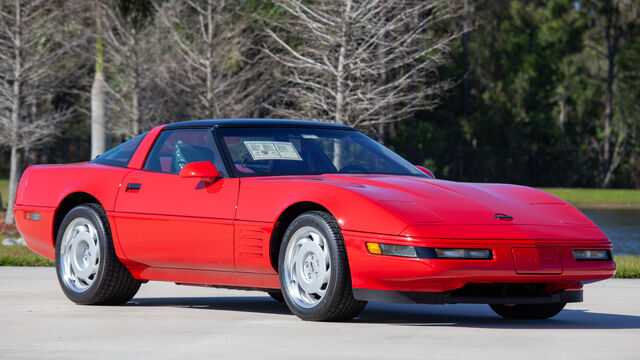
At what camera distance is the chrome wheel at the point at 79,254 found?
335 inches

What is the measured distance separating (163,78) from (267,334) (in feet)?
86.7

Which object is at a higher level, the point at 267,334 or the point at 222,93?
the point at 222,93

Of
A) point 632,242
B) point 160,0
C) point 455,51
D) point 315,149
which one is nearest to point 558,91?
point 455,51

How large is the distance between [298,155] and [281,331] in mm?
1674

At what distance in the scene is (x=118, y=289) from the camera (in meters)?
8.38

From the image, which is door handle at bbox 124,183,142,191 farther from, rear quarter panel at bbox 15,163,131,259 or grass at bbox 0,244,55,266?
grass at bbox 0,244,55,266

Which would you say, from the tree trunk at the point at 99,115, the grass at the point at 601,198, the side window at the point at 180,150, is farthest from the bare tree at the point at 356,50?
the grass at the point at 601,198

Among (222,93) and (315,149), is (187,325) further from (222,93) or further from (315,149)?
(222,93)

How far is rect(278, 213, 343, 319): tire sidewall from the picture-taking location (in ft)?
22.5

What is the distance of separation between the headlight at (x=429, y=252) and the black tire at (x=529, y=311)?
129 centimetres

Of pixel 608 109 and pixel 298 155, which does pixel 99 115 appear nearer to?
pixel 298 155

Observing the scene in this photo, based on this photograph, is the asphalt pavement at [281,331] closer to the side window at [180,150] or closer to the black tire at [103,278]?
the black tire at [103,278]

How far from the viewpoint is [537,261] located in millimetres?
6762

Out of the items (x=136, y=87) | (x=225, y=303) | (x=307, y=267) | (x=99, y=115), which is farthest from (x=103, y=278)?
(x=136, y=87)
